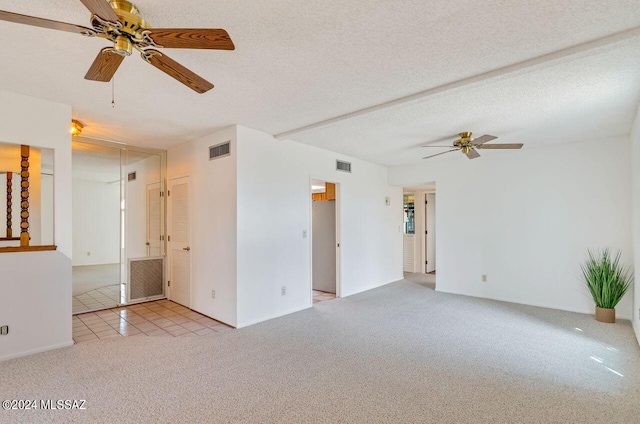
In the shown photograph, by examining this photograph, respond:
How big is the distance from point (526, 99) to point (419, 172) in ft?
10.8

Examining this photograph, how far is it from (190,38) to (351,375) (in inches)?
108

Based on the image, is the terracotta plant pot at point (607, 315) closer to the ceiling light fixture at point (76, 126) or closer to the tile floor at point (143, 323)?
the tile floor at point (143, 323)

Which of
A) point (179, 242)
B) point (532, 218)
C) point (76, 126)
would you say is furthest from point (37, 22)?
point (532, 218)

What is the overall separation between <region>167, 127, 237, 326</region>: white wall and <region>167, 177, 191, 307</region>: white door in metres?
0.17

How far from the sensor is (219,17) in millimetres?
1883

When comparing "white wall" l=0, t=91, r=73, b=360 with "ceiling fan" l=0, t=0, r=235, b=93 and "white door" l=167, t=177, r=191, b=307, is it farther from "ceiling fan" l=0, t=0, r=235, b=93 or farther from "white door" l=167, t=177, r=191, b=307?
"ceiling fan" l=0, t=0, r=235, b=93

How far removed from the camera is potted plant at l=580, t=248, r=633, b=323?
13.5 feet

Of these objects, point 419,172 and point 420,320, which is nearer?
point 420,320

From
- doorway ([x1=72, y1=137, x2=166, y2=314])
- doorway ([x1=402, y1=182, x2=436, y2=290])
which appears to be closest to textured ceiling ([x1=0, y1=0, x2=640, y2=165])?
doorway ([x1=72, y1=137, x2=166, y2=314])

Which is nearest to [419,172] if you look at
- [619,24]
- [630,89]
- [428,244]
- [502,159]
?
[502,159]

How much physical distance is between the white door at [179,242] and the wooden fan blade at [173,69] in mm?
2963

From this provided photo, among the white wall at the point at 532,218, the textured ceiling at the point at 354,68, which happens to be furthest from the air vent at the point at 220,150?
the white wall at the point at 532,218

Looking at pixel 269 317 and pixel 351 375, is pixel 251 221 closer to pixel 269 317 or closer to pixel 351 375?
Answer: pixel 269 317

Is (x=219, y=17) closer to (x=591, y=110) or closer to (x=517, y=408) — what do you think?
(x=517, y=408)
